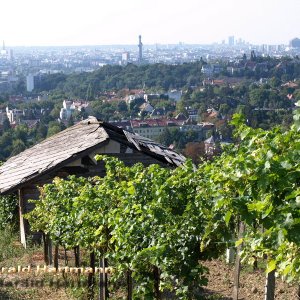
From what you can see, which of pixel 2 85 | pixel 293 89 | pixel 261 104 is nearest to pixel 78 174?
pixel 261 104

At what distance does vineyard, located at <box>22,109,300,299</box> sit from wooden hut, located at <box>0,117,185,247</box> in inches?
117

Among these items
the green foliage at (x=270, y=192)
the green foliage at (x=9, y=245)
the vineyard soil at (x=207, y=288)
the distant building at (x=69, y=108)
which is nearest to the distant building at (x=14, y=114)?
the distant building at (x=69, y=108)

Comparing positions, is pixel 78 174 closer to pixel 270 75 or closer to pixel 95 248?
pixel 95 248

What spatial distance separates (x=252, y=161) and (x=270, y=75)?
151 meters

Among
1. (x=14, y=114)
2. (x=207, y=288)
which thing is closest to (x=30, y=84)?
(x=14, y=114)

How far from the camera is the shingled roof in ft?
39.1

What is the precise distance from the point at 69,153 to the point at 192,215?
259 inches

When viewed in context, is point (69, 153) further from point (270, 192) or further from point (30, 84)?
point (30, 84)

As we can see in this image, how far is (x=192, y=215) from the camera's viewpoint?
5812 mm

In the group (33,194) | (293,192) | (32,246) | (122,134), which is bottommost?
(32,246)

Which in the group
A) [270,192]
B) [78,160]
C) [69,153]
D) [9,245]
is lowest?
[9,245]

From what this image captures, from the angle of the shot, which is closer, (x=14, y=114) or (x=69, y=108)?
(x=14, y=114)

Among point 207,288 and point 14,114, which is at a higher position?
point 207,288

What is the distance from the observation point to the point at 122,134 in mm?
12922
